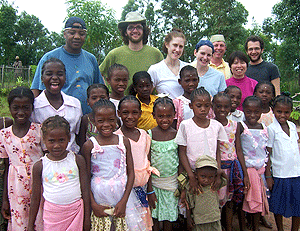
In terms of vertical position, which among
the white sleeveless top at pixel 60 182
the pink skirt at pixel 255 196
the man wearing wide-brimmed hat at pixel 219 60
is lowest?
the pink skirt at pixel 255 196

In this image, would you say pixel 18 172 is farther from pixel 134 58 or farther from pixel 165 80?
pixel 134 58

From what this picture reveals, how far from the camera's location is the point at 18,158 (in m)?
2.48

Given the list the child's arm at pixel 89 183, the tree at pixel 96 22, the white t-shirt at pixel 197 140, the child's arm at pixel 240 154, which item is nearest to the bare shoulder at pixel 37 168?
the child's arm at pixel 89 183

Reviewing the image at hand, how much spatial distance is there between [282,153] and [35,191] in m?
2.77

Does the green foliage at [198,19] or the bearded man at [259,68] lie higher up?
the green foliage at [198,19]

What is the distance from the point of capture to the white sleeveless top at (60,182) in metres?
2.25

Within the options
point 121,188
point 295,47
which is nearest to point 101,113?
point 121,188

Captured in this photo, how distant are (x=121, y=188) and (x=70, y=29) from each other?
2051 mm

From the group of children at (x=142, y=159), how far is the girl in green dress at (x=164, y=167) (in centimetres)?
1

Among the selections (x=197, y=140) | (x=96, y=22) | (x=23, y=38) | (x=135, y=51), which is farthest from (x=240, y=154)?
(x=23, y=38)

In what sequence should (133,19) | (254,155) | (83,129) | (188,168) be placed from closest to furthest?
(188,168)
(83,129)
(254,155)
(133,19)

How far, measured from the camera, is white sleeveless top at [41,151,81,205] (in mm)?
2248

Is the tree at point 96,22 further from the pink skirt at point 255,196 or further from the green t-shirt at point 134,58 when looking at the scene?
the pink skirt at point 255,196

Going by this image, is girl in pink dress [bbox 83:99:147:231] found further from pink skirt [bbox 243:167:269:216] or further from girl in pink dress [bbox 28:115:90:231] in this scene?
pink skirt [bbox 243:167:269:216]
